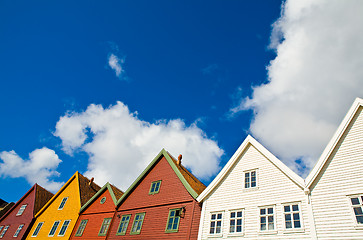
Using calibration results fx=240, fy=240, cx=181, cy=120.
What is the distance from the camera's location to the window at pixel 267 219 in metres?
14.5

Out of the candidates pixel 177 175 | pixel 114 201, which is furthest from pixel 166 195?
pixel 114 201

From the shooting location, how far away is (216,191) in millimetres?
18344

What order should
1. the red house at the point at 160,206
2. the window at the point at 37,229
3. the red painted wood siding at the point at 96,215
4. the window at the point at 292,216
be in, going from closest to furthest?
the window at the point at 292,216, the red house at the point at 160,206, the red painted wood siding at the point at 96,215, the window at the point at 37,229

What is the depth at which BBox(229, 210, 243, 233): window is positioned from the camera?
51.2ft

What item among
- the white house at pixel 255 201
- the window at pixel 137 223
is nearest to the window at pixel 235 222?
the white house at pixel 255 201

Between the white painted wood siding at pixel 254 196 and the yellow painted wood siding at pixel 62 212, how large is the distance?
17715mm

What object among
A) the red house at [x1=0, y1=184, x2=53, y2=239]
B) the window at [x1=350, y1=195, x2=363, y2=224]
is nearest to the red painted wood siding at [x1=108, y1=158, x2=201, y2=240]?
the window at [x1=350, y1=195, x2=363, y2=224]

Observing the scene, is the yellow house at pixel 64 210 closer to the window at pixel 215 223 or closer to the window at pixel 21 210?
the window at pixel 21 210

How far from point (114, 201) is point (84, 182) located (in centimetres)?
1013

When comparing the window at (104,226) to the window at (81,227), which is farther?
the window at (81,227)

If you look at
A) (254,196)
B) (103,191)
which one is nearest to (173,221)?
(254,196)

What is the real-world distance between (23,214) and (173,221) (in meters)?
26.8

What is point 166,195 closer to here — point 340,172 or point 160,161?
point 160,161

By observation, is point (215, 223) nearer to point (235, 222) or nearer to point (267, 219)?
point (235, 222)
